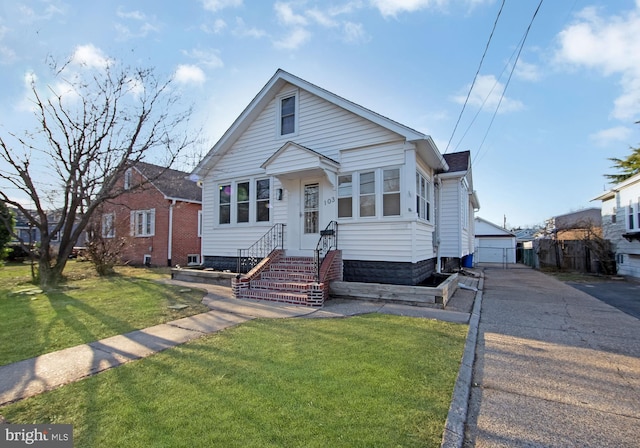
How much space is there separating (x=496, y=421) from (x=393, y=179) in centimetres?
672

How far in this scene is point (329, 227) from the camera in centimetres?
955

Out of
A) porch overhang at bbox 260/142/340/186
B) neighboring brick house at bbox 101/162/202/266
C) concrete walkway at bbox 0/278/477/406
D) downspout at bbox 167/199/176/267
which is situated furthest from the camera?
neighboring brick house at bbox 101/162/202/266

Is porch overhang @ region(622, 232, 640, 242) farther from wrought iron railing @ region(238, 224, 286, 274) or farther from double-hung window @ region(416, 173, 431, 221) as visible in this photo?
wrought iron railing @ region(238, 224, 286, 274)

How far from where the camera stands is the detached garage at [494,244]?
28236mm

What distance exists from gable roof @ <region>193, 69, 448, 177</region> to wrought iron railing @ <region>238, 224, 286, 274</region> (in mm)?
3810

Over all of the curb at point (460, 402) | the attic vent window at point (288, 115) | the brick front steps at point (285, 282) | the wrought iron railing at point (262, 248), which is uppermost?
the attic vent window at point (288, 115)

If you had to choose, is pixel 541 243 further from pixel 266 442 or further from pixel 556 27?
pixel 266 442

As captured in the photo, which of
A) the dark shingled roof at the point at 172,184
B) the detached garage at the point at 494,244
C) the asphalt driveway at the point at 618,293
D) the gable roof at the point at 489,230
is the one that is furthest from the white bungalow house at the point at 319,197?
the gable roof at the point at 489,230

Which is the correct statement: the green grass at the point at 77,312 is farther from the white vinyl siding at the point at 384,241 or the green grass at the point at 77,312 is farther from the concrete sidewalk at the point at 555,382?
the concrete sidewalk at the point at 555,382

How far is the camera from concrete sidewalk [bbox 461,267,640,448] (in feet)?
8.51

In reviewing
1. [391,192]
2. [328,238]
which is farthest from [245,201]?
[391,192]

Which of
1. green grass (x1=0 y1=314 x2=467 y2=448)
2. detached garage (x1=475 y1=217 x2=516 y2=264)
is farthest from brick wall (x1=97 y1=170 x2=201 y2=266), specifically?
detached garage (x1=475 y1=217 x2=516 y2=264)

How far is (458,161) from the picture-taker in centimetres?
1309

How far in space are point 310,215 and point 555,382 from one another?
7.49m
